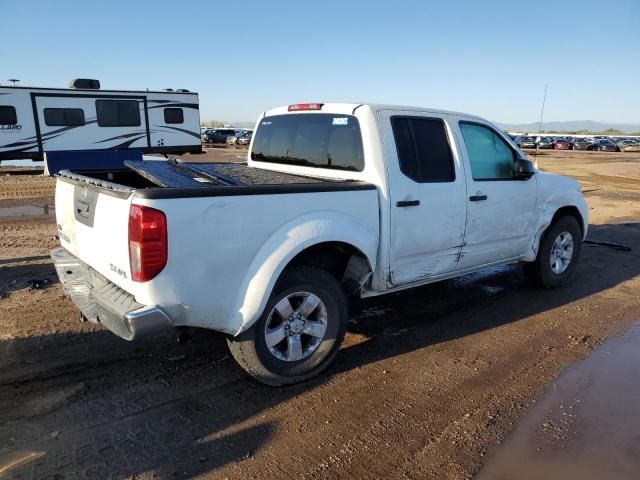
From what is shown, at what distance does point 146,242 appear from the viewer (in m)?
2.75

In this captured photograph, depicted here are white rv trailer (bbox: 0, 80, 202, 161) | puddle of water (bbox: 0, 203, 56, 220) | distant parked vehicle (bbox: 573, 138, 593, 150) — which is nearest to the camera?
puddle of water (bbox: 0, 203, 56, 220)

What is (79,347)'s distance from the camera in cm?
394

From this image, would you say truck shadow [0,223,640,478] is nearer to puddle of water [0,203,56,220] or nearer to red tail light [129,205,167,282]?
red tail light [129,205,167,282]

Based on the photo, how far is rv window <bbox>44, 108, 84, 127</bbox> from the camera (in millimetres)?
17234

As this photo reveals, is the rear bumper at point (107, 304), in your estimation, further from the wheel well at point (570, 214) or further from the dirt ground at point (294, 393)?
the wheel well at point (570, 214)

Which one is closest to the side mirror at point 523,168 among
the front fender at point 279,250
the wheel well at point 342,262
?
the wheel well at point 342,262

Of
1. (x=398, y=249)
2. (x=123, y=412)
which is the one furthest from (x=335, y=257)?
(x=123, y=412)

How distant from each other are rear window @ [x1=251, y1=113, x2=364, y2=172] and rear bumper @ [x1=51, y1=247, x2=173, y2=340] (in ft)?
6.50

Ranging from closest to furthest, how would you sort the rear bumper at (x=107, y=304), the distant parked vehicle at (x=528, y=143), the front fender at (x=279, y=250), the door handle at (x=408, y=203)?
the rear bumper at (x=107, y=304)
the front fender at (x=279, y=250)
the door handle at (x=408, y=203)
the distant parked vehicle at (x=528, y=143)

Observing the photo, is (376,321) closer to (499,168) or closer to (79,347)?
(499,168)

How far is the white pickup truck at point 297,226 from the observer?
2881 millimetres

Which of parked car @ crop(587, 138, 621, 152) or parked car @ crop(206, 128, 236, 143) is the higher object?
parked car @ crop(206, 128, 236, 143)

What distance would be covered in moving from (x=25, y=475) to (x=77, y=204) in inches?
68.4

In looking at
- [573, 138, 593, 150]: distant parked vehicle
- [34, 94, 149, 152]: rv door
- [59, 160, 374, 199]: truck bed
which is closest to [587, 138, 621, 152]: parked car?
[573, 138, 593, 150]: distant parked vehicle
